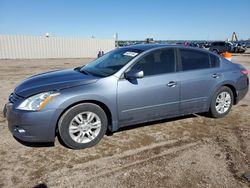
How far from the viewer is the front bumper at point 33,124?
3223 mm

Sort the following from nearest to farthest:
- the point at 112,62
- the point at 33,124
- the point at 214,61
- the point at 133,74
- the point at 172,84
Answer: the point at 33,124 < the point at 133,74 < the point at 172,84 < the point at 112,62 < the point at 214,61

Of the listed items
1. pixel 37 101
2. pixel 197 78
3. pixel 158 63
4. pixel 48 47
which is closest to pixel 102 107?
pixel 37 101

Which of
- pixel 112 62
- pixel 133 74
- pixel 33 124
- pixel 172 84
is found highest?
pixel 112 62

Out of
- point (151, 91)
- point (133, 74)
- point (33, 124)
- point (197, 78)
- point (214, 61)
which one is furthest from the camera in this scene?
point (214, 61)

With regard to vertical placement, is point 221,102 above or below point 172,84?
below

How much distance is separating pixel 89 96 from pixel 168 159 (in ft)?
4.85

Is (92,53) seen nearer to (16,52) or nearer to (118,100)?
(16,52)

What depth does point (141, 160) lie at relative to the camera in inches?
130

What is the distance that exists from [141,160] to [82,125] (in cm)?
104

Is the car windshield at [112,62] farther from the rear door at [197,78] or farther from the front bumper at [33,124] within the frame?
the front bumper at [33,124]

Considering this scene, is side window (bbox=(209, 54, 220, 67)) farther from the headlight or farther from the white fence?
the white fence

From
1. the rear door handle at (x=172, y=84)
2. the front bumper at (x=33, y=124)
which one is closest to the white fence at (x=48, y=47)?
the front bumper at (x=33, y=124)

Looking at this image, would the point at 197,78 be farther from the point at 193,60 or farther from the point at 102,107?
the point at 102,107

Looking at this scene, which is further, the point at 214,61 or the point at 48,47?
the point at 48,47
